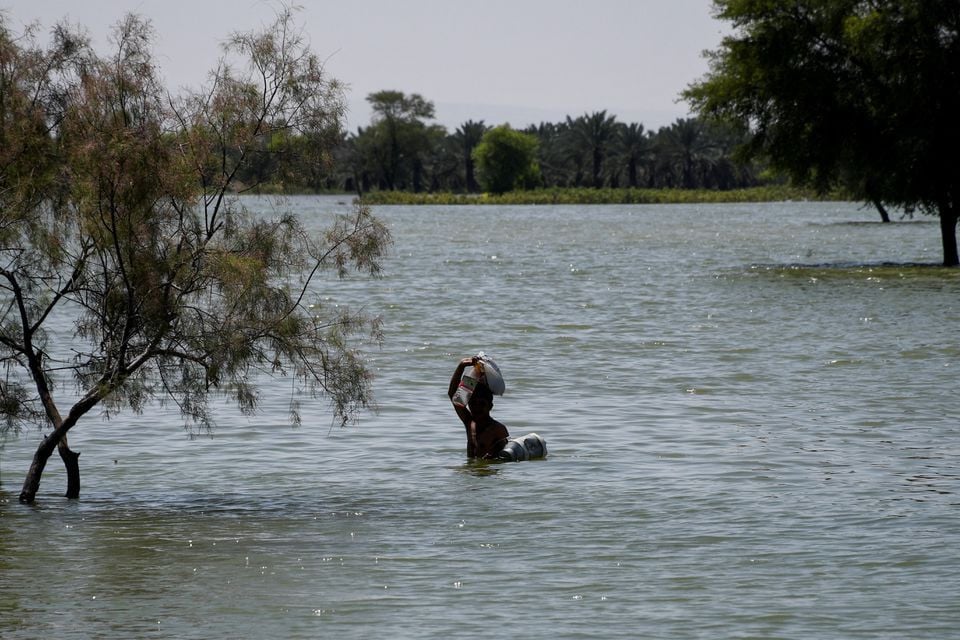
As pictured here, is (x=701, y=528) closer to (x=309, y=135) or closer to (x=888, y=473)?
(x=888, y=473)

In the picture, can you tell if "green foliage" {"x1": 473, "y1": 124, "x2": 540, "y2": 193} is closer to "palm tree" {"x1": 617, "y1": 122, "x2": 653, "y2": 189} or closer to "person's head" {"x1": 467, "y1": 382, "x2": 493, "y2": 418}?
"palm tree" {"x1": 617, "y1": 122, "x2": 653, "y2": 189}

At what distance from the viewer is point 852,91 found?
44.6 meters

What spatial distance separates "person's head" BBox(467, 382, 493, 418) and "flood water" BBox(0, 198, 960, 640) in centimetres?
60

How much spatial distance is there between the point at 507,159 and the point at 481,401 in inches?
5782

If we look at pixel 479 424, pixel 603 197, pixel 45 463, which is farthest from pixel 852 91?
pixel 603 197

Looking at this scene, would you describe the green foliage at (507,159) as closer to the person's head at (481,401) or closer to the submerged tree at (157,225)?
the person's head at (481,401)

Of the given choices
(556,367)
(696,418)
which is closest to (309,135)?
(696,418)

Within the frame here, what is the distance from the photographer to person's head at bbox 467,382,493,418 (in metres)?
15.9

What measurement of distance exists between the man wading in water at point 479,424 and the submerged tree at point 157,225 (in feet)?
9.69

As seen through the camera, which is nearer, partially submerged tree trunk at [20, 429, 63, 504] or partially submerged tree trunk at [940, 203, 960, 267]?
partially submerged tree trunk at [20, 429, 63, 504]

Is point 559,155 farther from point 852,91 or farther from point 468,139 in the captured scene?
point 852,91

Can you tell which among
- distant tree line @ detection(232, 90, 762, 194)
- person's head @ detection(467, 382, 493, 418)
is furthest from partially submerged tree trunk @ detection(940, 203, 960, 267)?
distant tree line @ detection(232, 90, 762, 194)

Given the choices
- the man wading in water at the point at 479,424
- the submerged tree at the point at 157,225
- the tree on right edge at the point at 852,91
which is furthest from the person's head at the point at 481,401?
the tree on right edge at the point at 852,91

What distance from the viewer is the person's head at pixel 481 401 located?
15.9 meters
